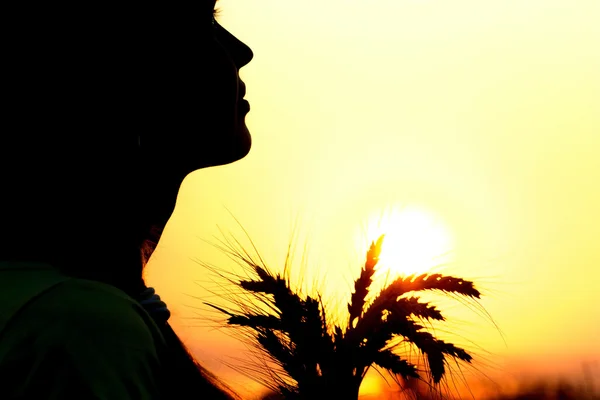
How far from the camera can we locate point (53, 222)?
1.09 metres

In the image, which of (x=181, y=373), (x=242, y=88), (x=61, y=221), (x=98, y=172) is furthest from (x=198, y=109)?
(x=181, y=373)

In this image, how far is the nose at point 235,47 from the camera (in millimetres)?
1877

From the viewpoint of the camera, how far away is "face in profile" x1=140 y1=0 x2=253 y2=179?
155cm

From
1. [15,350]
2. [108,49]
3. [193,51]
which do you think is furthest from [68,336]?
[193,51]

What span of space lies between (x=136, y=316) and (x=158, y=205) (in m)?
0.90

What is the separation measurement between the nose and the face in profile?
4.6 inches

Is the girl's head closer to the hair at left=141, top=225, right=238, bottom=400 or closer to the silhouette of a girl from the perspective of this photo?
the silhouette of a girl

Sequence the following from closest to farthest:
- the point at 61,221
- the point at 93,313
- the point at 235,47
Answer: the point at 93,313, the point at 61,221, the point at 235,47

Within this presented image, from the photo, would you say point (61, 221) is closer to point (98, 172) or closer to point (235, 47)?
point (98, 172)

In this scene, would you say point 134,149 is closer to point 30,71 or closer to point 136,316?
point 30,71

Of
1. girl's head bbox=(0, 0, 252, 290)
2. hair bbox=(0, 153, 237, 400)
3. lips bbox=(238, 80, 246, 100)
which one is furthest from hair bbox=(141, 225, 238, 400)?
lips bbox=(238, 80, 246, 100)

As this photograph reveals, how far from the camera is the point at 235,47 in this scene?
188 centimetres

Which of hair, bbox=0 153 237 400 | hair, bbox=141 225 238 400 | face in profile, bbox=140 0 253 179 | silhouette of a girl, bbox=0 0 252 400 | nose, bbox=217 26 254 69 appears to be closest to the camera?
silhouette of a girl, bbox=0 0 252 400

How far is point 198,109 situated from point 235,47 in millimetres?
370
